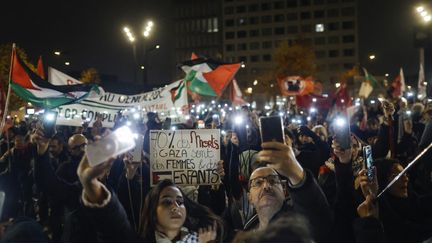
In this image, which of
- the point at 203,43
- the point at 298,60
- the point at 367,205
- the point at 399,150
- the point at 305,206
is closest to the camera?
the point at 305,206

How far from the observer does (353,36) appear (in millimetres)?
99188

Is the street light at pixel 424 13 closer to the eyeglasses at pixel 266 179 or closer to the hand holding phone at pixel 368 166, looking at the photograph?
the hand holding phone at pixel 368 166

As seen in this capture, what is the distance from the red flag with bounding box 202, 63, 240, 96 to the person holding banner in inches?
378

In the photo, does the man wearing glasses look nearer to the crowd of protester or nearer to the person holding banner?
the crowd of protester

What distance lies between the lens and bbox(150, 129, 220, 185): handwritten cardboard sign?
593cm

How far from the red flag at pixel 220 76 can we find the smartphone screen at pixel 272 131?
10762 millimetres

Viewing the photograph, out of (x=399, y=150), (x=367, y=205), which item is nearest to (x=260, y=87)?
(x=399, y=150)

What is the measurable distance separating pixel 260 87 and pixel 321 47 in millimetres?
25531

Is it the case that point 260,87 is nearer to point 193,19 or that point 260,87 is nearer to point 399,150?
point 193,19

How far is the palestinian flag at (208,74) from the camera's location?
13.4 metres

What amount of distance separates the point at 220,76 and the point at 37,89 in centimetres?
584

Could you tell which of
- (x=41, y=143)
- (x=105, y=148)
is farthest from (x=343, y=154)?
→ (x=41, y=143)

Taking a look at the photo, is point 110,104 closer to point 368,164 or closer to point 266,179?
point 266,179

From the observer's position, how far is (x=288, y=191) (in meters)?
2.80
